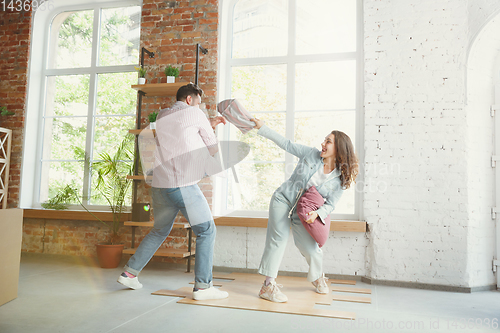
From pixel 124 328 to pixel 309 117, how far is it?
285cm

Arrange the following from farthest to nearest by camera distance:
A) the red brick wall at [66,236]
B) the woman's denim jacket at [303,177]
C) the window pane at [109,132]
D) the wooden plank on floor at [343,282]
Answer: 1. the window pane at [109,132]
2. the red brick wall at [66,236]
3. the wooden plank on floor at [343,282]
4. the woman's denim jacket at [303,177]

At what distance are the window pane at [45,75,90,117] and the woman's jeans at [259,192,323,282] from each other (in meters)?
3.24

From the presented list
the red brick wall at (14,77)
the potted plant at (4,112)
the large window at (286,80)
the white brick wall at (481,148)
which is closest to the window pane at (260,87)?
the large window at (286,80)

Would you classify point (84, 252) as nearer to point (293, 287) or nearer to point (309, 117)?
point (293, 287)

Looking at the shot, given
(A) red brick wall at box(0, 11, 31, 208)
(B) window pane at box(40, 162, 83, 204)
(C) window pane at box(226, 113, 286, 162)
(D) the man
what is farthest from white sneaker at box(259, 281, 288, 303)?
(A) red brick wall at box(0, 11, 31, 208)

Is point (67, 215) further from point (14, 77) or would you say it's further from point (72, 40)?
point (72, 40)

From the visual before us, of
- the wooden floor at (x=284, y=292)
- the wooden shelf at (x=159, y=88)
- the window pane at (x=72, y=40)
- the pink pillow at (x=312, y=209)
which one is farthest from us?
the window pane at (x=72, y=40)

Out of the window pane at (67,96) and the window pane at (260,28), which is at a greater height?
the window pane at (260,28)

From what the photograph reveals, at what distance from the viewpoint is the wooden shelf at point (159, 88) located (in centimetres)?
405

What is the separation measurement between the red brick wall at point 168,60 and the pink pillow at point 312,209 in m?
1.51

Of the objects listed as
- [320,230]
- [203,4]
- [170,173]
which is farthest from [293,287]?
[203,4]

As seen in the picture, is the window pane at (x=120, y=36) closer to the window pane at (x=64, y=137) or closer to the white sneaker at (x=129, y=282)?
the window pane at (x=64, y=137)

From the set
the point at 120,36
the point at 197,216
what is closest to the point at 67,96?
the point at 120,36

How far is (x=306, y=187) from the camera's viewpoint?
3.02 m
